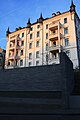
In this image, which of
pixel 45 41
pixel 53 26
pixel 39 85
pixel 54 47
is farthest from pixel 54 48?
pixel 39 85

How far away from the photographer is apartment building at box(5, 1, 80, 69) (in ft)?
126

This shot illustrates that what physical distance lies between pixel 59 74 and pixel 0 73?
7.99m

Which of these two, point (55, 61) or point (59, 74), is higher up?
point (55, 61)

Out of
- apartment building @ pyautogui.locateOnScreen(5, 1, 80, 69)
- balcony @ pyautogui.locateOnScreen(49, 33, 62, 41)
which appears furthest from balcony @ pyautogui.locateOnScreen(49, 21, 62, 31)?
balcony @ pyautogui.locateOnScreen(49, 33, 62, 41)

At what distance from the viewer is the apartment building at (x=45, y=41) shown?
1513 inches

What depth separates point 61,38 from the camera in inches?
1571

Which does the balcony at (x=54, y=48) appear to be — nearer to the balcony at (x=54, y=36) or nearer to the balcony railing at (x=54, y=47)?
the balcony railing at (x=54, y=47)

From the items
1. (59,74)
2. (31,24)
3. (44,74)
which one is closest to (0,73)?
(44,74)

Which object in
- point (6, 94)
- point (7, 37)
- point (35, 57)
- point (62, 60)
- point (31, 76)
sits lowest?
point (6, 94)

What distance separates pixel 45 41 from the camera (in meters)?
43.1

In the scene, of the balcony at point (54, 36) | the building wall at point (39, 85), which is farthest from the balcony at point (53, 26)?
the building wall at point (39, 85)

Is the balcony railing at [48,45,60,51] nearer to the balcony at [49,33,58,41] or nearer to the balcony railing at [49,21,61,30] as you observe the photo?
the balcony at [49,33,58,41]

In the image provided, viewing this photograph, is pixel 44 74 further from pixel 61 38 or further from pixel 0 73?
pixel 61 38

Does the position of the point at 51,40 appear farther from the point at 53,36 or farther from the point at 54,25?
the point at 54,25
